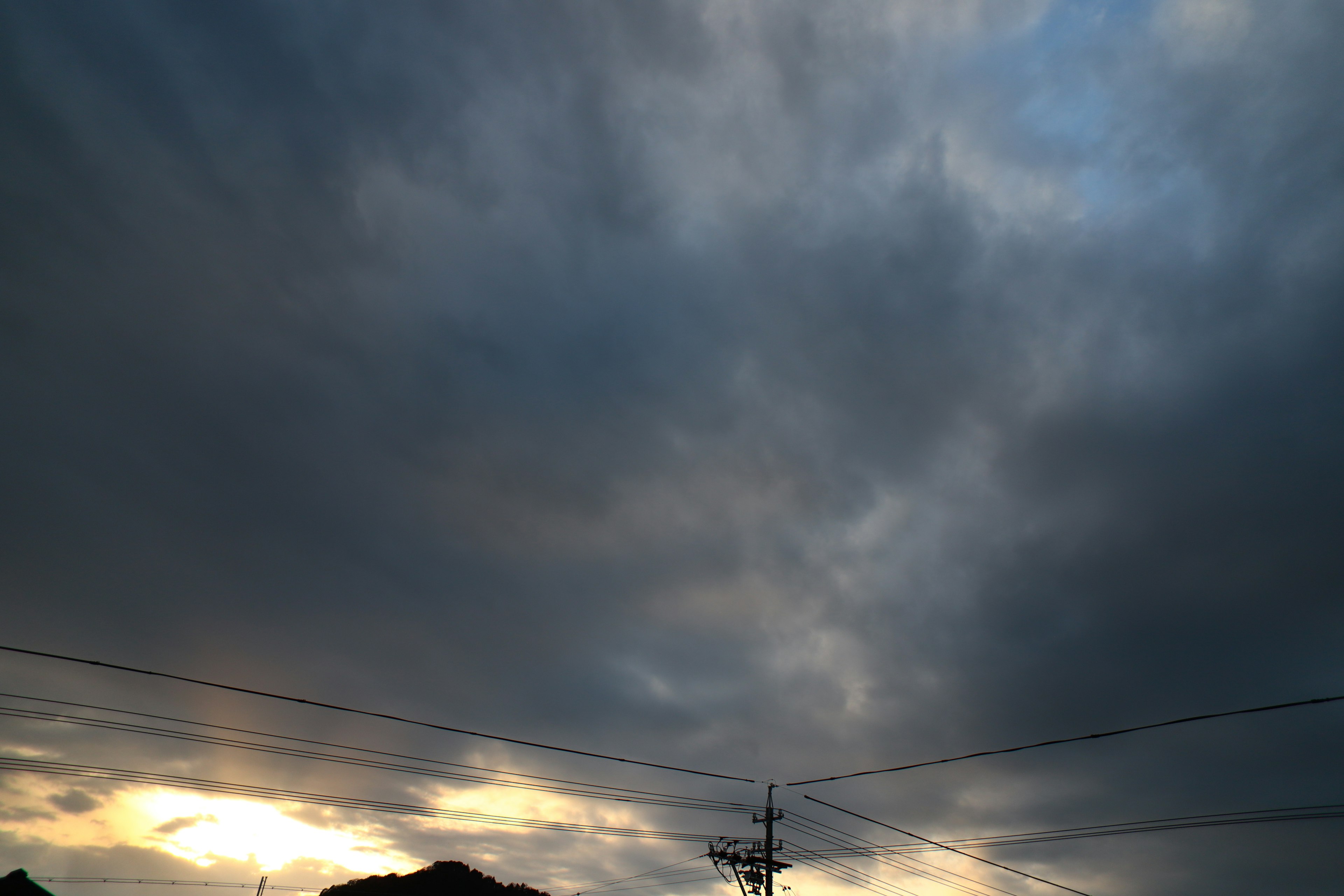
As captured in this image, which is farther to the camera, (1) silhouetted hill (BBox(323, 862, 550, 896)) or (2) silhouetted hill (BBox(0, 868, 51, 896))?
(1) silhouetted hill (BBox(323, 862, 550, 896))

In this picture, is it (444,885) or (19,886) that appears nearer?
(19,886)

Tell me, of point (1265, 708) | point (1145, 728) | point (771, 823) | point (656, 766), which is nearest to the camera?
point (1265, 708)

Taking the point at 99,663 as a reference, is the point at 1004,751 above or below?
above

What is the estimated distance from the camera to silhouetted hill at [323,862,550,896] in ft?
391

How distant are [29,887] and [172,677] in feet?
20.8

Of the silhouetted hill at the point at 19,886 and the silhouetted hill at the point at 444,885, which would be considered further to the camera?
the silhouetted hill at the point at 444,885

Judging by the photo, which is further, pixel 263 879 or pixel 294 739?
pixel 263 879

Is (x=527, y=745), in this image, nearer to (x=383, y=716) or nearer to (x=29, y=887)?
(x=383, y=716)

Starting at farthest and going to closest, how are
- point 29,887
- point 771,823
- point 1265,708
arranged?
point 771,823 → point 1265,708 → point 29,887

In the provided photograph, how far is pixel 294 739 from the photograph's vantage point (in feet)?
108

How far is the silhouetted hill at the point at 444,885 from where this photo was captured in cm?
11919

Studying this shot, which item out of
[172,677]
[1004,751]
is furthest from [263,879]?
[1004,751]

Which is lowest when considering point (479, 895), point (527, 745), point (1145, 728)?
point (479, 895)

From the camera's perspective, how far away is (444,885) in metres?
123
